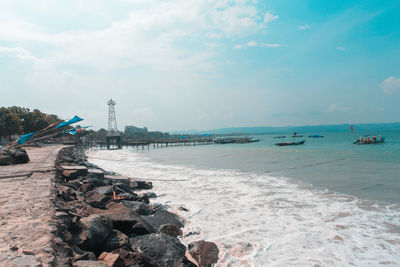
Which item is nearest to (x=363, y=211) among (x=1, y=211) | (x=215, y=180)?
(x=215, y=180)

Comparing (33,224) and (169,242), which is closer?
(33,224)

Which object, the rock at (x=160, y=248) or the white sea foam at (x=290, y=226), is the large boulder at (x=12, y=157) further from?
the rock at (x=160, y=248)

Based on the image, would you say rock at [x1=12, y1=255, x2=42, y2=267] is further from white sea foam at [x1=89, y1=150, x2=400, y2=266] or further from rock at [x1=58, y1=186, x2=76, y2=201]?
rock at [x1=58, y1=186, x2=76, y2=201]

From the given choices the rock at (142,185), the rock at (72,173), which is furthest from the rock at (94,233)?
the rock at (142,185)

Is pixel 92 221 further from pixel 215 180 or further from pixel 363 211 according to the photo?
pixel 215 180

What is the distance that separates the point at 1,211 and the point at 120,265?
2.45m

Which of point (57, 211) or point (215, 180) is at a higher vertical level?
point (57, 211)

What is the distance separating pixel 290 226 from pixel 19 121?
1795 inches

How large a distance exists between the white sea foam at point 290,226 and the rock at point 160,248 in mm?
981

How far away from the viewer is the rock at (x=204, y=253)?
13.8ft

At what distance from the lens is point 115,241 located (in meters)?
3.60

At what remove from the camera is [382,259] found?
456 cm

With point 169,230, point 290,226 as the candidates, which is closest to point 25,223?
point 169,230

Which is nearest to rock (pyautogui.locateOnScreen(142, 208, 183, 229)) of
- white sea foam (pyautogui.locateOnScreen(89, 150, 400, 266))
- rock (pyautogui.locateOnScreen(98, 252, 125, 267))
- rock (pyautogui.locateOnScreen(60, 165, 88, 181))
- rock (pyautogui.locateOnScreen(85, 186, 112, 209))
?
white sea foam (pyautogui.locateOnScreen(89, 150, 400, 266))
